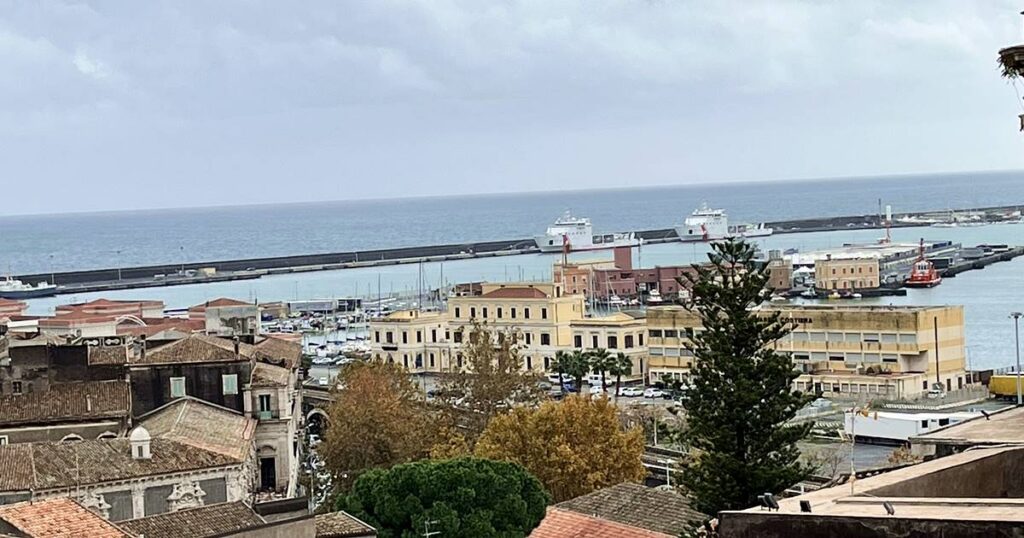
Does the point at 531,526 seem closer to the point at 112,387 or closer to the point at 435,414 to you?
the point at 112,387

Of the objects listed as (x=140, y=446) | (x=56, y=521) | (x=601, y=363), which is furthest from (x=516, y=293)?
(x=56, y=521)

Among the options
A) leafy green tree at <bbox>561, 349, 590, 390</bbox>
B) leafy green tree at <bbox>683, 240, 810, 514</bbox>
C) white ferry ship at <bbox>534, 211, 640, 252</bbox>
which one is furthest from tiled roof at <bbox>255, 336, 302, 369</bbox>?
white ferry ship at <bbox>534, 211, 640, 252</bbox>

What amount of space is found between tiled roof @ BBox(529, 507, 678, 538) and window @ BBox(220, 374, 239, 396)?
35.3 feet

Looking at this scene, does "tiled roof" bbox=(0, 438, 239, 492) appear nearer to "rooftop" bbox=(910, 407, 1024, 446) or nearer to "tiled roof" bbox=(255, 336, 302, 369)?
"tiled roof" bbox=(255, 336, 302, 369)

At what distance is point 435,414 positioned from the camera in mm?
37031

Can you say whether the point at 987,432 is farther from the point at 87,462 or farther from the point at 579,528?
the point at 87,462

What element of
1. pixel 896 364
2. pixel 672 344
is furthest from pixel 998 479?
pixel 672 344

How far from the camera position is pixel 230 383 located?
108 feet

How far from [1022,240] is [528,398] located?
131126 millimetres

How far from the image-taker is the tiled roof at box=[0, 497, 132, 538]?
16.4 meters

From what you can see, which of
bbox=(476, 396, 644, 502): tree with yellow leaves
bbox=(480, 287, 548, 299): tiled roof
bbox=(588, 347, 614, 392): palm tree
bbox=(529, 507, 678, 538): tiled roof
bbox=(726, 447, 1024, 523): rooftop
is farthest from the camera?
bbox=(480, 287, 548, 299): tiled roof

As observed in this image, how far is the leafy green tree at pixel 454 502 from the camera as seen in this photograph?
73.4ft

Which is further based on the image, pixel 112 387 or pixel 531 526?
pixel 112 387

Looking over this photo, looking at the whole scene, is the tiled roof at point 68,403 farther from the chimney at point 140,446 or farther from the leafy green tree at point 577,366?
the leafy green tree at point 577,366
